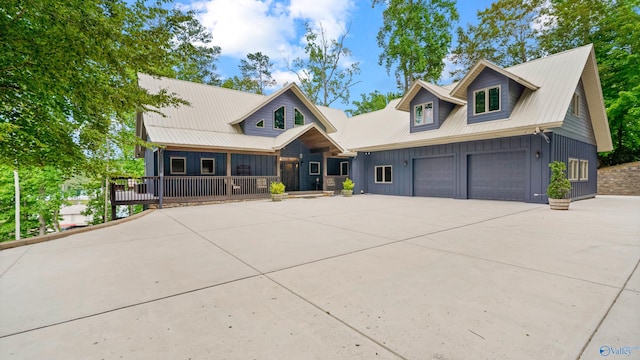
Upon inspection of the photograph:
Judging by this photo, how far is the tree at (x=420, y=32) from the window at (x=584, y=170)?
14.6 metres

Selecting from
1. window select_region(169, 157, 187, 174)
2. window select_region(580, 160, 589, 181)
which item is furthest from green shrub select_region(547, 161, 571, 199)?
window select_region(169, 157, 187, 174)

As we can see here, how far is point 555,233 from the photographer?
5.53 m

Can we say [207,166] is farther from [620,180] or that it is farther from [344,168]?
[620,180]

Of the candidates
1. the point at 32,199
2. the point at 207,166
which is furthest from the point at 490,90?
the point at 32,199

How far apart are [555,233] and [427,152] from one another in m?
9.48

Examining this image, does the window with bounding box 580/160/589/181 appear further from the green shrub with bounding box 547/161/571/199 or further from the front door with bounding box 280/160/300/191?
the front door with bounding box 280/160/300/191

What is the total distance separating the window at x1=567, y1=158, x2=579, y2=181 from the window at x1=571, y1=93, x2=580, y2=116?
2.12 meters

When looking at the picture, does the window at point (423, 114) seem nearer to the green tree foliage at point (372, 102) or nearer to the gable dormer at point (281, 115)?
the gable dormer at point (281, 115)

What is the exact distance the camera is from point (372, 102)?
30453 millimetres

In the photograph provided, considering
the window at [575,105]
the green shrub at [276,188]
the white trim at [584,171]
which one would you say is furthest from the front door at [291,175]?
the white trim at [584,171]

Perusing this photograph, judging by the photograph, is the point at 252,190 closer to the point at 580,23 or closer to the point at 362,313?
the point at 362,313

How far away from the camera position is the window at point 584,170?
515 inches

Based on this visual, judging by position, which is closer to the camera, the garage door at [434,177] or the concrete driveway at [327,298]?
the concrete driveway at [327,298]

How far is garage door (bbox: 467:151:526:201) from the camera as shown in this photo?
37.8 feet
